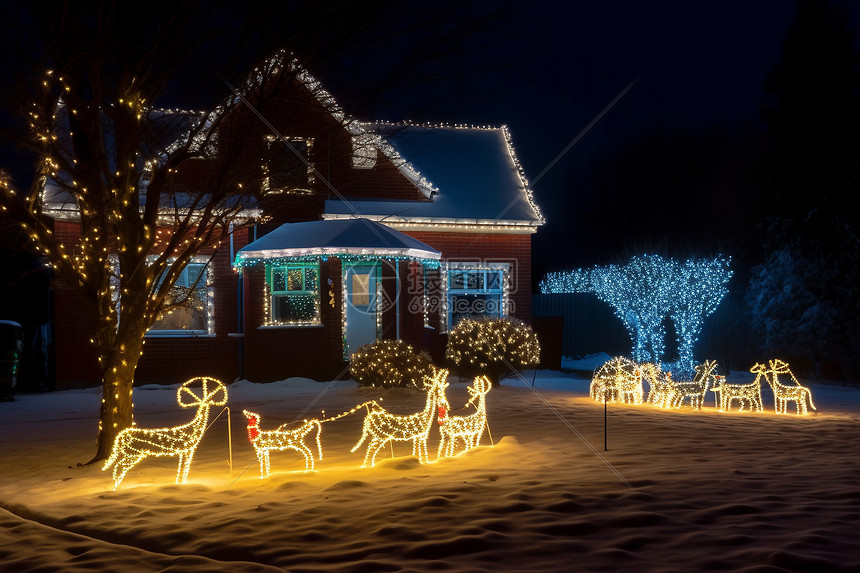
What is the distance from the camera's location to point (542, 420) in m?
11.8

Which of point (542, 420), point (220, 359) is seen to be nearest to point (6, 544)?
point (542, 420)

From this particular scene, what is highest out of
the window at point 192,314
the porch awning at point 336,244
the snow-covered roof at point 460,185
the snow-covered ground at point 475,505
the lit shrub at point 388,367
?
the snow-covered roof at point 460,185

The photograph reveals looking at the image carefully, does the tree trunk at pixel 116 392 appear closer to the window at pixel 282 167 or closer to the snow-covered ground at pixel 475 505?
the snow-covered ground at pixel 475 505

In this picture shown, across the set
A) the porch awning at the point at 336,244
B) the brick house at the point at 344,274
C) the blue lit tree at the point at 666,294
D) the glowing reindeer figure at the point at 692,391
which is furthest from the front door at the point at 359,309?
the glowing reindeer figure at the point at 692,391

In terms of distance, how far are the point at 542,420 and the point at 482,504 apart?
226 inches

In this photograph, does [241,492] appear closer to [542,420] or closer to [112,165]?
[542,420]

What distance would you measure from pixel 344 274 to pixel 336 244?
8.10 ft

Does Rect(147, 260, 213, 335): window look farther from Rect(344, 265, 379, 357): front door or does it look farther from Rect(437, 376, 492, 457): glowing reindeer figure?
Rect(437, 376, 492, 457): glowing reindeer figure

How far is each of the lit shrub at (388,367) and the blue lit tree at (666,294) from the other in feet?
26.3

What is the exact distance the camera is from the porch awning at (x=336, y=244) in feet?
54.9

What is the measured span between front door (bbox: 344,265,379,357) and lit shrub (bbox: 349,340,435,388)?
3115mm

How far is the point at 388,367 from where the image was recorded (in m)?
16.0

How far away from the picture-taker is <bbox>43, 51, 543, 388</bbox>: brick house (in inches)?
686

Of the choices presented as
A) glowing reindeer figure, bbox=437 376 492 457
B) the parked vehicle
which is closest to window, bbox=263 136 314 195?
glowing reindeer figure, bbox=437 376 492 457
